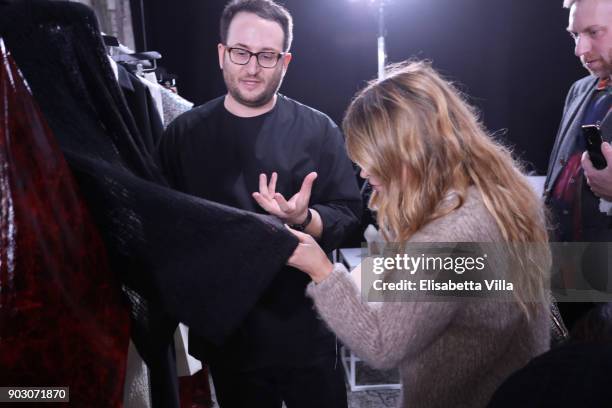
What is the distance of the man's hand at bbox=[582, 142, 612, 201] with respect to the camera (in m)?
1.49

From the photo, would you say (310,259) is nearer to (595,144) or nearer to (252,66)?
(252,66)

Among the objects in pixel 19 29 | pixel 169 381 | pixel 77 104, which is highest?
→ pixel 19 29

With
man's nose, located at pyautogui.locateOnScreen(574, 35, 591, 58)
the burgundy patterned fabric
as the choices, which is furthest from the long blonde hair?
man's nose, located at pyautogui.locateOnScreen(574, 35, 591, 58)

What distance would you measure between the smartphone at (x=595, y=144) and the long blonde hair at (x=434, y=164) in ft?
2.06

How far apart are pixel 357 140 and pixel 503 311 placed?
0.42 metres

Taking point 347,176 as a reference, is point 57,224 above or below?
above

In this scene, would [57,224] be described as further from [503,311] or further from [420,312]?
[503,311]

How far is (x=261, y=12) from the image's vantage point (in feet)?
4.36

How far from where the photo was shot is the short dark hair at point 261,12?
1.33m

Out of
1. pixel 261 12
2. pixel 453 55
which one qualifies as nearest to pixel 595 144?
pixel 261 12

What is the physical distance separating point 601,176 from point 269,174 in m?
0.97

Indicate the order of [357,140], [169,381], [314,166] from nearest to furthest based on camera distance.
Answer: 1. [169,381]
2. [357,140]
3. [314,166]

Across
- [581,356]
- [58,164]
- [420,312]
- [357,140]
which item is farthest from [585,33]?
[58,164]

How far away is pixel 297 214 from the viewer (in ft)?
3.84
